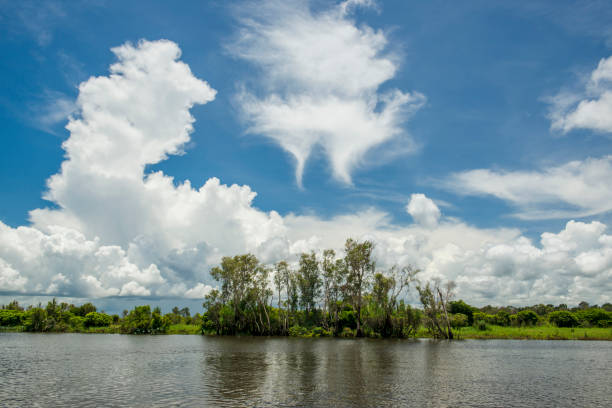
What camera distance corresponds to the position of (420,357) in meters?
46.6


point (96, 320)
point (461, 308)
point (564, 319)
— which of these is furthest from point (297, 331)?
point (564, 319)

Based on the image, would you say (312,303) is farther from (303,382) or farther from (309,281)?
(303,382)

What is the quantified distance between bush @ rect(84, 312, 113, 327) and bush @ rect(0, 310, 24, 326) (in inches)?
883

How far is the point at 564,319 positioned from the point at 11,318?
188503 mm

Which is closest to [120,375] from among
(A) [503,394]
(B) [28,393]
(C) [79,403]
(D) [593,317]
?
(B) [28,393]

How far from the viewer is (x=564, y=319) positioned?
4523 inches

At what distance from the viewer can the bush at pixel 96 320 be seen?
441 feet

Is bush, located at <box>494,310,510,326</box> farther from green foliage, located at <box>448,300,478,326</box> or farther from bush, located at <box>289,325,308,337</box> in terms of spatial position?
bush, located at <box>289,325,308,337</box>

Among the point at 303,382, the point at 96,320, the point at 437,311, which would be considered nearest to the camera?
the point at 303,382

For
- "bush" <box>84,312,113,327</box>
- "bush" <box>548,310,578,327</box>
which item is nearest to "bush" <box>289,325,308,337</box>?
"bush" <box>84,312,113,327</box>

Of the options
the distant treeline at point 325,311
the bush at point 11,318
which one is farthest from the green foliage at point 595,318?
the bush at point 11,318

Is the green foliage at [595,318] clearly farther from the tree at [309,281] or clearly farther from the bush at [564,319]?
the tree at [309,281]

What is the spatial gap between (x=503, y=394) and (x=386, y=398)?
29.0 feet

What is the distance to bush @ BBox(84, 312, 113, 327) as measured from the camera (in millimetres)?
134500
